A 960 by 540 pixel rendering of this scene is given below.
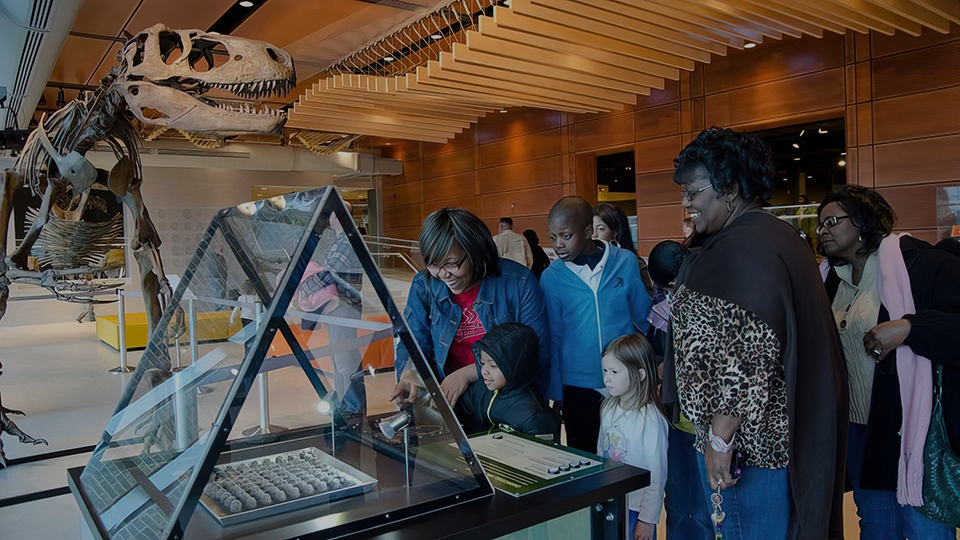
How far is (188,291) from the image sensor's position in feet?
4.96

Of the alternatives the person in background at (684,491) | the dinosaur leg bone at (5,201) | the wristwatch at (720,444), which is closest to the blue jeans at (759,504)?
the wristwatch at (720,444)

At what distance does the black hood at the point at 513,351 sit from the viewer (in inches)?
70.4

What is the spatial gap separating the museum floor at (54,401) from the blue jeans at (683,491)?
66cm

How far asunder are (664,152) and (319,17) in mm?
4551

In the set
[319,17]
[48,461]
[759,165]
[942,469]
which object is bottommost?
[48,461]

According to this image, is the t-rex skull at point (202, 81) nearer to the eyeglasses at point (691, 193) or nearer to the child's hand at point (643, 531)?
the eyeglasses at point (691, 193)

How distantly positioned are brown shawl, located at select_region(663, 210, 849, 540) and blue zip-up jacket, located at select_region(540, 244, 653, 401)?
2.81 ft

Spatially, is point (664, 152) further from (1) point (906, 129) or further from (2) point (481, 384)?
(2) point (481, 384)

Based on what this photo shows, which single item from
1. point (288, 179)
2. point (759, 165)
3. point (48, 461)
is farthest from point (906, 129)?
point (288, 179)

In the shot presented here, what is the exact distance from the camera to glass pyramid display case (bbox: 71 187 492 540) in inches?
42.8

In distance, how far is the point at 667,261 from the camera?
2.46 metres

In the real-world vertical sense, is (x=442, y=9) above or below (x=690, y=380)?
above

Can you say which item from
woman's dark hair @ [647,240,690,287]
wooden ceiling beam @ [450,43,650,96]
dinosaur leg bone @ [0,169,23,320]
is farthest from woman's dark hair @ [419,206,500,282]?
wooden ceiling beam @ [450,43,650,96]

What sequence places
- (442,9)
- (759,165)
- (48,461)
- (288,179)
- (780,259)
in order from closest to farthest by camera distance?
1. (780,259)
2. (759,165)
3. (48,461)
4. (442,9)
5. (288,179)
